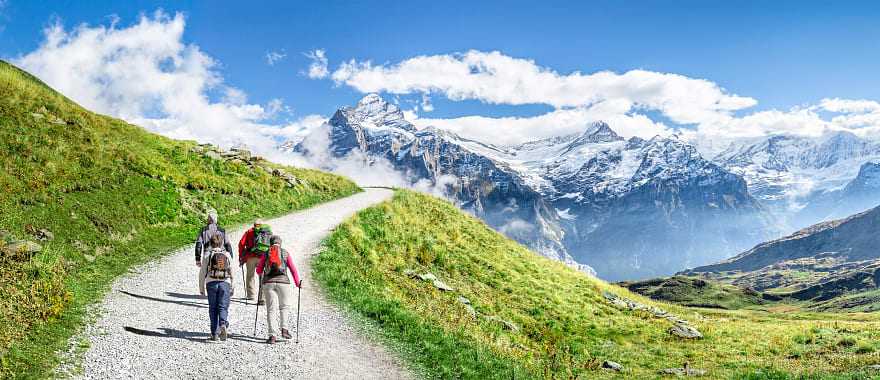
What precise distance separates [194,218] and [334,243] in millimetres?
9409

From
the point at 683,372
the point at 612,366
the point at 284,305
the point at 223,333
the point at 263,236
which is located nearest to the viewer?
the point at 223,333

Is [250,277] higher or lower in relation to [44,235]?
lower

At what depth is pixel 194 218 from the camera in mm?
30672

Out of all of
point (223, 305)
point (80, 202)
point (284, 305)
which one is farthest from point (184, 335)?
point (80, 202)

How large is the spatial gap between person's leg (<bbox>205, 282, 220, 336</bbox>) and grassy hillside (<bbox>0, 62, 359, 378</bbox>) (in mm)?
3356

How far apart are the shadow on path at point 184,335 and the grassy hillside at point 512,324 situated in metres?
3.99

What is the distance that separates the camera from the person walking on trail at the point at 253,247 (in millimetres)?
17578

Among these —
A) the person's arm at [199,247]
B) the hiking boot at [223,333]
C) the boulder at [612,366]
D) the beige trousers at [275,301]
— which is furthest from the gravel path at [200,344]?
the boulder at [612,366]

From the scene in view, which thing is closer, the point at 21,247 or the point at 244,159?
the point at 21,247

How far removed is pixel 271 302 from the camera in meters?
14.5

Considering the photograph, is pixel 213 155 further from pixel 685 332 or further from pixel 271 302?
pixel 685 332

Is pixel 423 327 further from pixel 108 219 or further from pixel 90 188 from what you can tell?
pixel 90 188

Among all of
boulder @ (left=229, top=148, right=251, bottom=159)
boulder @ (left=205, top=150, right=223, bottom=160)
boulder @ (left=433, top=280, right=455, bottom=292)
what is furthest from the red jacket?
boulder @ (left=229, top=148, right=251, bottom=159)

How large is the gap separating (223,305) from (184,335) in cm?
164
